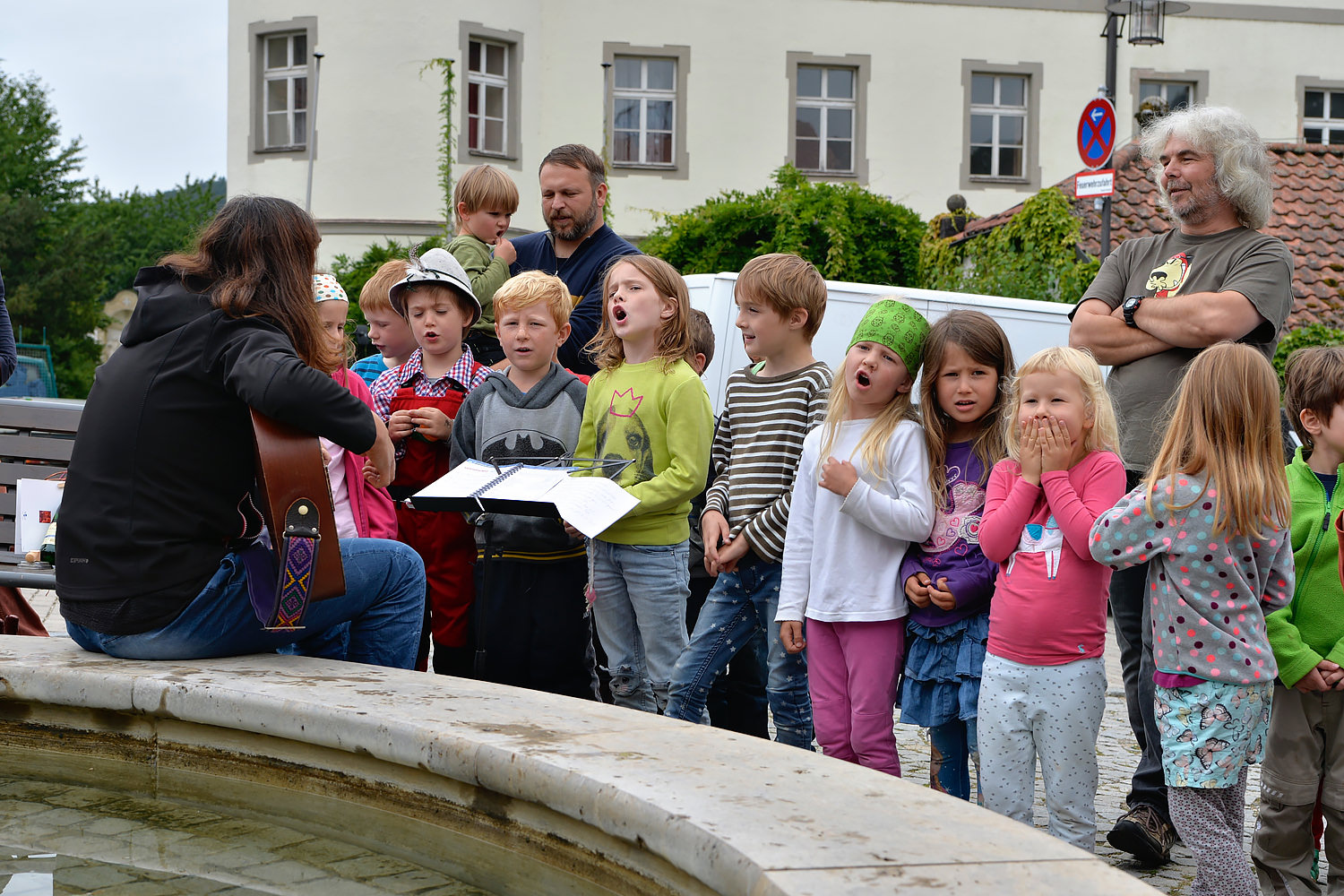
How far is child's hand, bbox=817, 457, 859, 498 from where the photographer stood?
3848 millimetres

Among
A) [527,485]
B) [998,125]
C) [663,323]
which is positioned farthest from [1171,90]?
[527,485]

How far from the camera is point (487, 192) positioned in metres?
5.85

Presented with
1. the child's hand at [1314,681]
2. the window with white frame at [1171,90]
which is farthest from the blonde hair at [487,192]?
the window with white frame at [1171,90]

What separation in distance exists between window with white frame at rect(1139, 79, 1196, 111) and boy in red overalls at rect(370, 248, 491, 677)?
73.8 ft

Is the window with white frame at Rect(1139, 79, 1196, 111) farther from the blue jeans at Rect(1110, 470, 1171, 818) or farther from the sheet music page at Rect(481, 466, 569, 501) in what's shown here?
the sheet music page at Rect(481, 466, 569, 501)

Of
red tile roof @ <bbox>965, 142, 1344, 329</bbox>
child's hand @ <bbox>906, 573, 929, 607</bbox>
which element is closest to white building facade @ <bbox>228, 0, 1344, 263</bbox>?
red tile roof @ <bbox>965, 142, 1344, 329</bbox>

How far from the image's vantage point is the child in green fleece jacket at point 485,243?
5594mm

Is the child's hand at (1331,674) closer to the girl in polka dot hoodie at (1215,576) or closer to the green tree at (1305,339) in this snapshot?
the girl in polka dot hoodie at (1215,576)

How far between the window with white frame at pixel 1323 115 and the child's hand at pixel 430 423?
24.6 meters

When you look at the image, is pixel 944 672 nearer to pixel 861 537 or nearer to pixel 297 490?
pixel 861 537

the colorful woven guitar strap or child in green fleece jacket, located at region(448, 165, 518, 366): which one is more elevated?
child in green fleece jacket, located at region(448, 165, 518, 366)

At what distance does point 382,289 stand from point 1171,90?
22.9m

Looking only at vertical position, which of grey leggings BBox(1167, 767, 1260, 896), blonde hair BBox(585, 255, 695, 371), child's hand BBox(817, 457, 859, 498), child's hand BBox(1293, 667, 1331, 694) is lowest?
grey leggings BBox(1167, 767, 1260, 896)

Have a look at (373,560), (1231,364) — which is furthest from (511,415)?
(1231,364)
